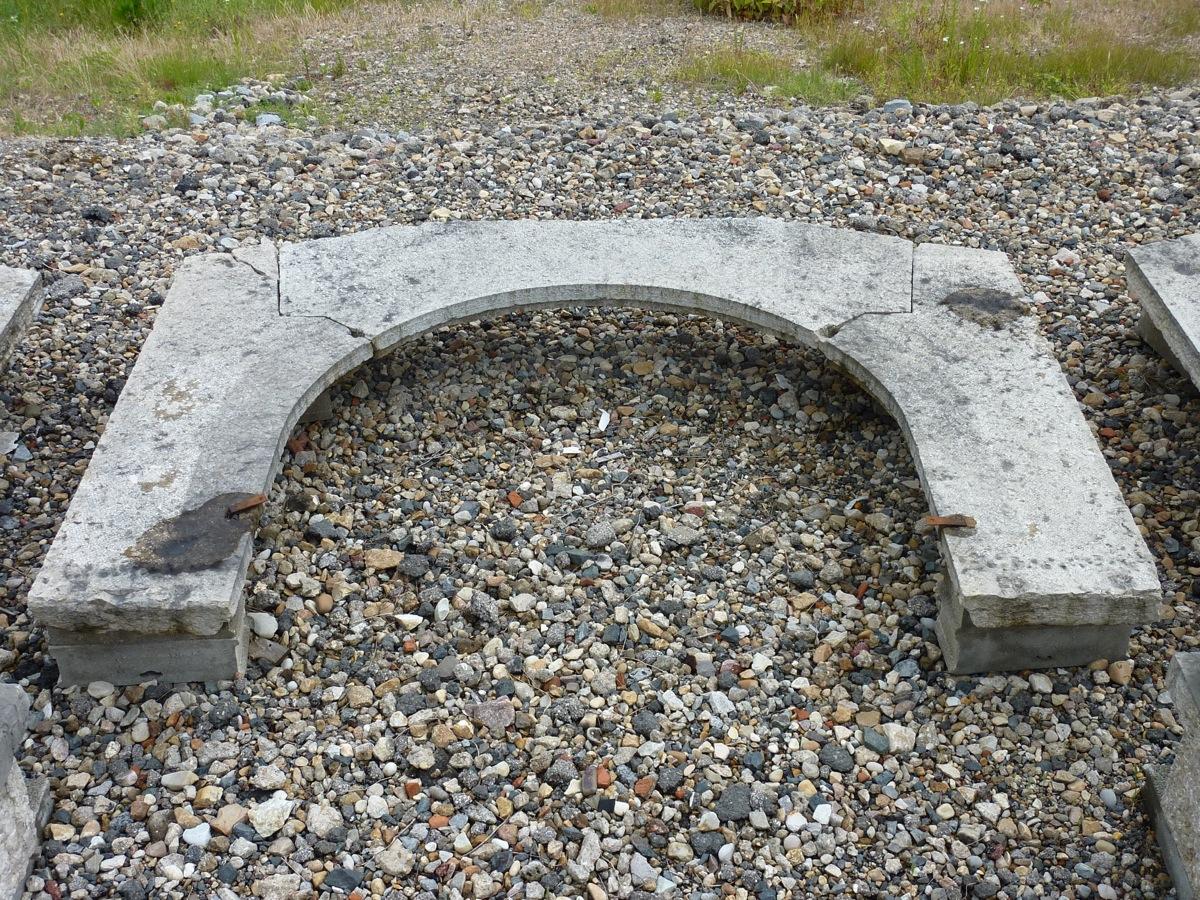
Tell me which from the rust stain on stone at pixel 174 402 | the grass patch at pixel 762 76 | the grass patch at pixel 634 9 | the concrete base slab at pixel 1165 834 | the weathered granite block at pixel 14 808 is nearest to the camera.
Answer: the weathered granite block at pixel 14 808

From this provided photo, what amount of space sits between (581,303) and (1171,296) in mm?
1874

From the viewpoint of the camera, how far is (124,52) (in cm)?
663

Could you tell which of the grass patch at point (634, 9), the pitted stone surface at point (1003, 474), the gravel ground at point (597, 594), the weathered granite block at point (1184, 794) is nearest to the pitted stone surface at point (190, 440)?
the gravel ground at point (597, 594)

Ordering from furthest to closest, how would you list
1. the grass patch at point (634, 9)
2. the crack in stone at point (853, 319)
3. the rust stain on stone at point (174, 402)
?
the grass patch at point (634, 9)
the crack in stone at point (853, 319)
the rust stain on stone at point (174, 402)

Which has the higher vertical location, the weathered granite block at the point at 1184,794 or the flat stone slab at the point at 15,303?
the flat stone slab at the point at 15,303

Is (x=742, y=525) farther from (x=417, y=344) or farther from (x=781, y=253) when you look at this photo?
(x=417, y=344)

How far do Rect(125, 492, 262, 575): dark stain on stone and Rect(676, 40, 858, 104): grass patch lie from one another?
13.6 ft

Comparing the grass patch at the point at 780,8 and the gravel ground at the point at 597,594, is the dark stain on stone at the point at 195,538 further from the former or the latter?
the grass patch at the point at 780,8

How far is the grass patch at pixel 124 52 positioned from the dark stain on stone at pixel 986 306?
13.5ft

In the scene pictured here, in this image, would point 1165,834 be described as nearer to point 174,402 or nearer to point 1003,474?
point 1003,474

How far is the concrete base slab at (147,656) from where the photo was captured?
2.84 meters

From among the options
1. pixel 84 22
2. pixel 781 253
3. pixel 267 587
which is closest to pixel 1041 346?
pixel 781 253

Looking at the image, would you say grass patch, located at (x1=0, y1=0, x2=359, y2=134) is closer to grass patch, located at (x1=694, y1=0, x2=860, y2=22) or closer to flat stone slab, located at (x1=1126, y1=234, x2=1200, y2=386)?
grass patch, located at (x1=694, y1=0, x2=860, y2=22)

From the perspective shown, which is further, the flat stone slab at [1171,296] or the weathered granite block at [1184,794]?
the flat stone slab at [1171,296]
